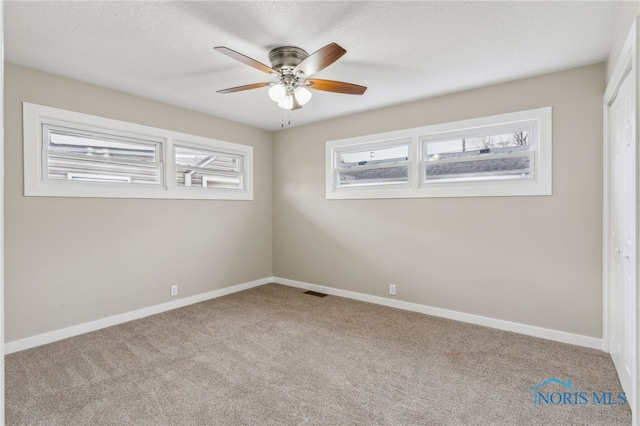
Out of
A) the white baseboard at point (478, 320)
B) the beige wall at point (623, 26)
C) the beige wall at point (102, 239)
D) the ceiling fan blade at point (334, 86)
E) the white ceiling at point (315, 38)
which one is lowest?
the white baseboard at point (478, 320)

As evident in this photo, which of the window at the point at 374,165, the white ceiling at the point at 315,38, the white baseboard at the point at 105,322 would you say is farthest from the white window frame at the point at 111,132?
the window at the point at 374,165

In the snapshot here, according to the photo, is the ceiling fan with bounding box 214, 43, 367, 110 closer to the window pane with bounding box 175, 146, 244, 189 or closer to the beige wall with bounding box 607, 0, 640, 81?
the beige wall with bounding box 607, 0, 640, 81

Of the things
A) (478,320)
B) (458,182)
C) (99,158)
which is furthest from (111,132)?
(478,320)

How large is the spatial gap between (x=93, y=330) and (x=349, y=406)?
274 cm

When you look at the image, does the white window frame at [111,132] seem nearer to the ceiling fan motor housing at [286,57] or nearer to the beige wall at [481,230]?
the beige wall at [481,230]

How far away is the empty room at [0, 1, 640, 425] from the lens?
7.23ft

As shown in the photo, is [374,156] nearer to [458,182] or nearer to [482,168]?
[458,182]

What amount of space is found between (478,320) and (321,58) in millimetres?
2996

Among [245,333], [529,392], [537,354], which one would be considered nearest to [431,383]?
[529,392]

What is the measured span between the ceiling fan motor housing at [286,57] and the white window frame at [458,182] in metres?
1.84

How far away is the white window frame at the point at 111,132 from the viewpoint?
3012mm

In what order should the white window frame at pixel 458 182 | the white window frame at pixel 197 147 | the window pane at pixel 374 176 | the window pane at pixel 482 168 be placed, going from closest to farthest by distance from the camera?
the white window frame at pixel 458 182
the window pane at pixel 482 168
the white window frame at pixel 197 147
the window pane at pixel 374 176

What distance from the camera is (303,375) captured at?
254 cm

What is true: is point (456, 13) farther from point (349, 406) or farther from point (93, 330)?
point (93, 330)
